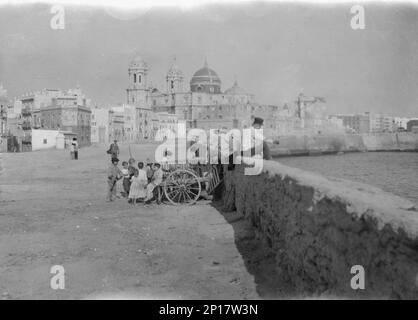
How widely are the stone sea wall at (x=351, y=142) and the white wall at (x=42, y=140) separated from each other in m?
31.3

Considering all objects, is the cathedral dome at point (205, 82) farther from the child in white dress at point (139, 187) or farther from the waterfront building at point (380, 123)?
the child in white dress at point (139, 187)

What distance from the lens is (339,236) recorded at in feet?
10.4

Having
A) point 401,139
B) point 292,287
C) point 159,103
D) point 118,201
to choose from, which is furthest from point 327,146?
point 292,287

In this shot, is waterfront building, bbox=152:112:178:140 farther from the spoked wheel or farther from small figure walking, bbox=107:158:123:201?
the spoked wheel

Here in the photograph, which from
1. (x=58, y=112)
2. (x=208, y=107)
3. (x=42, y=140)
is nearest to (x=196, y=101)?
(x=208, y=107)

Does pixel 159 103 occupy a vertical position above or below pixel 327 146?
above

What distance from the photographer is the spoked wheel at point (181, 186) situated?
365 inches

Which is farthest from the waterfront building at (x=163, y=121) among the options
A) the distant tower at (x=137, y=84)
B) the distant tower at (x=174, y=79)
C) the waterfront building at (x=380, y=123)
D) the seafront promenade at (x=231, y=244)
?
the seafront promenade at (x=231, y=244)

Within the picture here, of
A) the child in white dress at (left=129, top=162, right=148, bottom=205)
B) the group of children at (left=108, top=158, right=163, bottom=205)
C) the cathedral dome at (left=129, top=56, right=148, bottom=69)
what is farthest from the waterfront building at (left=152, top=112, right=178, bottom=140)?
the child in white dress at (left=129, top=162, right=148, bottom=205)

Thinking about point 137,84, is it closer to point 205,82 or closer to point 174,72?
point 174,72

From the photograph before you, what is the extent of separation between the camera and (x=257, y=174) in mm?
6547

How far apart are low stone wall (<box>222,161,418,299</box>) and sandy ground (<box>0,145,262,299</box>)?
0.68 meters

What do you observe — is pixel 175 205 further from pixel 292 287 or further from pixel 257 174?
pixel 292 287
